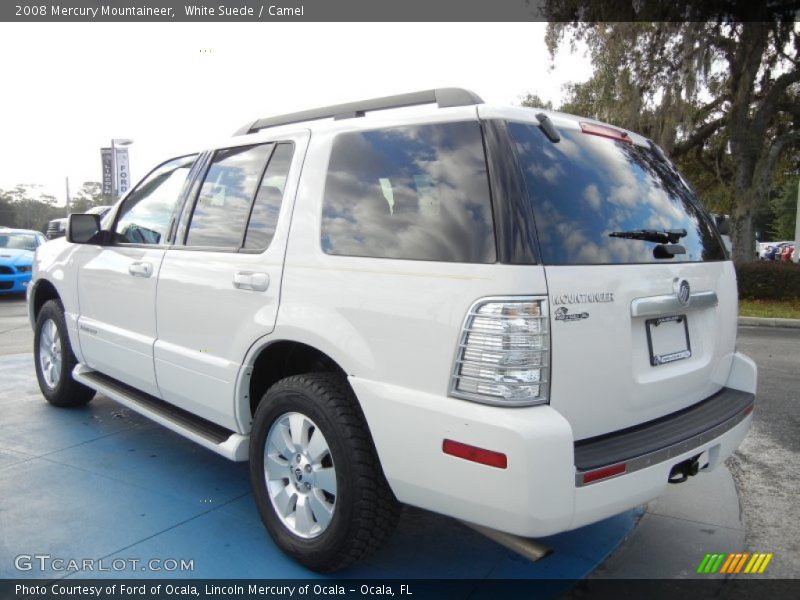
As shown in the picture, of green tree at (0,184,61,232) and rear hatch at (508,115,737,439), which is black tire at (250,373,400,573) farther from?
green tree at (0,184,61,232)

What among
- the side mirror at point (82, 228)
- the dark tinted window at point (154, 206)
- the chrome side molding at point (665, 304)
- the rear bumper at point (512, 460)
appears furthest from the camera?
the side mirror at point (82, 228)

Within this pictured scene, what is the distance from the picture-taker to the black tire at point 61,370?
15.5 feet

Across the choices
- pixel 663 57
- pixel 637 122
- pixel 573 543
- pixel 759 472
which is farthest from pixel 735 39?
pixel 573 543

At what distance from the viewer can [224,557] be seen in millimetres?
2902

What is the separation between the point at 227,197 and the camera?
3.36 m

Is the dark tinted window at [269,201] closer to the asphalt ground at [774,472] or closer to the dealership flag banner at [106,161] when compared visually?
the asphalt ground at [774,472]

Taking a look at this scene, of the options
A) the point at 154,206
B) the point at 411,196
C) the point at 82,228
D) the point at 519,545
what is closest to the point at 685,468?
the point at 519,545

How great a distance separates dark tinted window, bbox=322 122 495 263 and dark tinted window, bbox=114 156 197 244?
1.40 m

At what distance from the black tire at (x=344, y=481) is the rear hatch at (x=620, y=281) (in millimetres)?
784

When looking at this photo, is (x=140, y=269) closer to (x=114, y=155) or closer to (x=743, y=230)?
(x=743, y=230)

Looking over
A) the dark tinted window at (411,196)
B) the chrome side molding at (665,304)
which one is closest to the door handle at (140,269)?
the dark tinted window at (411,196)

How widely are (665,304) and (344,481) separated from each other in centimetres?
144

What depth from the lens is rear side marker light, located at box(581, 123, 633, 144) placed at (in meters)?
2.69

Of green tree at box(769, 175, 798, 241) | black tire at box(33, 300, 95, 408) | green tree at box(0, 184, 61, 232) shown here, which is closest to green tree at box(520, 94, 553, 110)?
black tire at box(33, 300, 95, 408)
